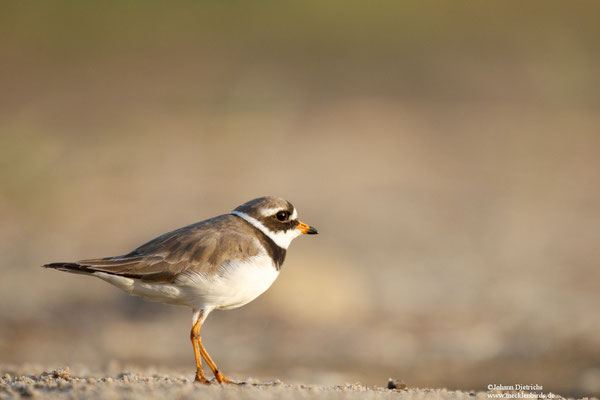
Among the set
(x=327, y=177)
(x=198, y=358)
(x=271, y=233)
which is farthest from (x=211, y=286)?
(x=327, y=177)

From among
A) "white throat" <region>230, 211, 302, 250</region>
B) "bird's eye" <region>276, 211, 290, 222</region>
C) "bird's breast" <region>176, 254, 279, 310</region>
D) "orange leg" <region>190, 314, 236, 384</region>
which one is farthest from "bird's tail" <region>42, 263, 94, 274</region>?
"bird's eye" <region>276, 211, 290, 222</region>

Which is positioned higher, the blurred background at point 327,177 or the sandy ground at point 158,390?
the blurred background at point 327,177

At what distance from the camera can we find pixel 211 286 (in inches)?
269

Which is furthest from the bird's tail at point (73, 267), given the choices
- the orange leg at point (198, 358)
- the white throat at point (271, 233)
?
the white throat at point (271, 233)

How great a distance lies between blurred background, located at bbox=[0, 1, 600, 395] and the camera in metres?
11.5

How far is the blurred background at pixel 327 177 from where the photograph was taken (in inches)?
453

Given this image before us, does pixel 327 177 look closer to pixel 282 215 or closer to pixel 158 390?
pixel 282 215

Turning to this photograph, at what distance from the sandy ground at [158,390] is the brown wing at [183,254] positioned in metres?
0.79

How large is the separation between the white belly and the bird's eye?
677mm

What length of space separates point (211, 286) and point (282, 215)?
1.11 meters

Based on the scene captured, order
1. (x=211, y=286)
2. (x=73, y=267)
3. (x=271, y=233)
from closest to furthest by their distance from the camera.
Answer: (x=211, y=286), (x=73, y=267), (x=271, y=233)

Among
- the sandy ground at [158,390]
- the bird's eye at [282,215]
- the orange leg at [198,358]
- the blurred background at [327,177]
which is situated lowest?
the sandy ground at [158,390]

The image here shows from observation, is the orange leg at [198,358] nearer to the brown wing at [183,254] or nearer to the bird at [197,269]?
the bird at [197,269]

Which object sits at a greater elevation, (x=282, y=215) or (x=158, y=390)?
(x=282, y=215)
